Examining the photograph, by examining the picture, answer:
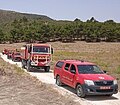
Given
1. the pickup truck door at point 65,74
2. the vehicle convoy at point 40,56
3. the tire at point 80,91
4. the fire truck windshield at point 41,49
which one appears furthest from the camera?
the fire truck windshield at point 41,49

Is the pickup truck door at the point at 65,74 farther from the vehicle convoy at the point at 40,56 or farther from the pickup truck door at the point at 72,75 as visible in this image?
the vehicle convoy at the point at 40,56

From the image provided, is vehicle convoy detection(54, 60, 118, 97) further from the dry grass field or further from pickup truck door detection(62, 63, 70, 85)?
the dry grass field

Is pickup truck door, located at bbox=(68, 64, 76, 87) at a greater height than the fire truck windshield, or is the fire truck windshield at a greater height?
the fire truck windshield

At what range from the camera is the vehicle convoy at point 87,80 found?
603 inches

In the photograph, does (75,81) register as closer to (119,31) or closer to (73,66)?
(73,66)

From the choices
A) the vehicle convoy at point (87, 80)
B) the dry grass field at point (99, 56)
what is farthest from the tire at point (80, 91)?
the dry grass field at point (99, 56)

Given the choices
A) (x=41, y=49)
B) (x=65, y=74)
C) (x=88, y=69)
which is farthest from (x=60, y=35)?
(x=88, y=69)

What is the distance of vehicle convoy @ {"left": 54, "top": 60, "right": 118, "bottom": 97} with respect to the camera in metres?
15.3

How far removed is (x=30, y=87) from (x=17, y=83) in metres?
1.86

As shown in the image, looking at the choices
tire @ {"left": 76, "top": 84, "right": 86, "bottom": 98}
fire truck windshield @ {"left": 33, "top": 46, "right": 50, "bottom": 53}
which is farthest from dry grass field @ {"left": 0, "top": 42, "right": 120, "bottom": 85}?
tire @ {"left": 76, "top": 84, "right": 86, "bottom": 98}

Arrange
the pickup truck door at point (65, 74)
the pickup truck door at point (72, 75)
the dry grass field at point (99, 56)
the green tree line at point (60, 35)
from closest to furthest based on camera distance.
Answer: the pickup truck door at point (72, 75) < the pickup truck door at point (65, 74) < the dry grass field at point (99, 56) < the green tree line at point (60, 35)

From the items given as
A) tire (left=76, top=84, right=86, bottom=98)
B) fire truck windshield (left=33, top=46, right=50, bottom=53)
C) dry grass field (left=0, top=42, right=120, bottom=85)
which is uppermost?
fire truck windshield (left=33, top=46, right=50, bottom=53)

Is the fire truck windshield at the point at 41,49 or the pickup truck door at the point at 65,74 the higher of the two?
the fire truck windshield at the point at 41,49

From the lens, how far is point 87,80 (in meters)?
15.5
